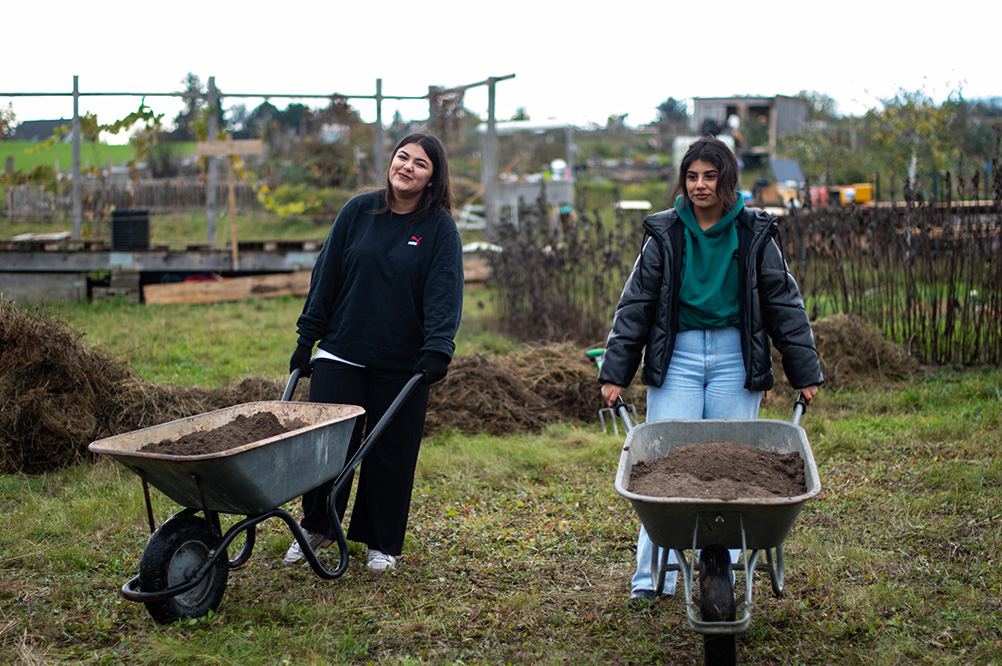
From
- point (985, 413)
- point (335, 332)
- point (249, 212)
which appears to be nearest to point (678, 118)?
point (249, 212)

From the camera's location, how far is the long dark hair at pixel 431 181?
334cm

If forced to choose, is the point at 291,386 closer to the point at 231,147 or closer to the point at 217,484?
the point at 217,484

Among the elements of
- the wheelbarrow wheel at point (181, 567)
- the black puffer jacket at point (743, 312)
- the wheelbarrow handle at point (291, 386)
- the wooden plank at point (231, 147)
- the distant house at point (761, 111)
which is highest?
the distant house at point (761, 111)

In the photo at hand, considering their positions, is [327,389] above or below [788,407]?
above

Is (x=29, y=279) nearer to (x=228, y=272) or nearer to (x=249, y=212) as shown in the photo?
(x=228, y=272)

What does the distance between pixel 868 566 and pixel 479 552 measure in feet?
5.19

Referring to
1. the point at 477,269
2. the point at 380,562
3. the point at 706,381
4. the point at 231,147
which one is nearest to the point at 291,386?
the point at 380,562

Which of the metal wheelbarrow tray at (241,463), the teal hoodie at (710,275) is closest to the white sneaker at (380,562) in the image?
the metal wheelbarrow tray at (241,463)

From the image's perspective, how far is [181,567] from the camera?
2.82 meters

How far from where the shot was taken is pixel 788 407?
19.2 ft

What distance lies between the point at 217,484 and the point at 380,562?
1026 mm

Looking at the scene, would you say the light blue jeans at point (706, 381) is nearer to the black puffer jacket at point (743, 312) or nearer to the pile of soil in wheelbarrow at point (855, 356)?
the black puffer jacket at point (743, 312)

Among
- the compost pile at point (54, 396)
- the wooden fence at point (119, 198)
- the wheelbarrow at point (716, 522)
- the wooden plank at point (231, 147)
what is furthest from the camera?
the wooden fence at point (119, 198)

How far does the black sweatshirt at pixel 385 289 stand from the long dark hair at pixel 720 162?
0.99 metres
